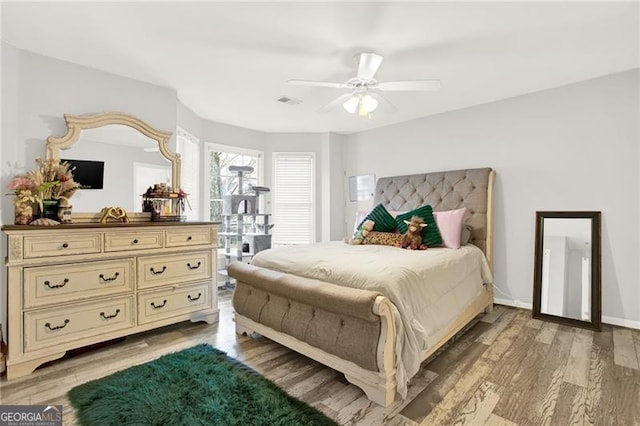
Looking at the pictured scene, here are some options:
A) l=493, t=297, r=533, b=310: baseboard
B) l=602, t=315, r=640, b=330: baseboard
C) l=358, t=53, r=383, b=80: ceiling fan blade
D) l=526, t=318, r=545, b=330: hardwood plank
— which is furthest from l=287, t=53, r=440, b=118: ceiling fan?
l=602, t=315, r=640, b=330: baseboard

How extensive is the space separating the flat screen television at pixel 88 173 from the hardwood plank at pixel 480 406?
3.25m

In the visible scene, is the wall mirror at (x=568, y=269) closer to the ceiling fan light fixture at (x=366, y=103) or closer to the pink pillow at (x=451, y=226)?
the pink pillow at (x=451, y=226)

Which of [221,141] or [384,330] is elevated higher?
[221,141]

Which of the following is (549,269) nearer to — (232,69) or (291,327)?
(291,327)

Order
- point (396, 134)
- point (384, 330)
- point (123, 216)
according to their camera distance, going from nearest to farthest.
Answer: point (384, 330), point (123, 216), point (396, 134)

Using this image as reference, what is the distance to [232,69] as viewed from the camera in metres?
2.74

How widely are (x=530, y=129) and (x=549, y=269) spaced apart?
4.98 feet

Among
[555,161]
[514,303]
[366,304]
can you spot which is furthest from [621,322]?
[366,304]

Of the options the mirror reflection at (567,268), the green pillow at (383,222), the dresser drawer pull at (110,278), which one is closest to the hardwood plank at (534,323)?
the mirror reflection at (567,268)

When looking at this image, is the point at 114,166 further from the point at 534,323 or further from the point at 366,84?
the point at 534,323

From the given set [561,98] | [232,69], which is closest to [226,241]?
[232,69]

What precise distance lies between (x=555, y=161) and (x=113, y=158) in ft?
14.5

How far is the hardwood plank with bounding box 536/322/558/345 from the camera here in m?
2.60

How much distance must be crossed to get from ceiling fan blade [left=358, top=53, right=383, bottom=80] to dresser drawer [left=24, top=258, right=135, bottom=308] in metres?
2.42
